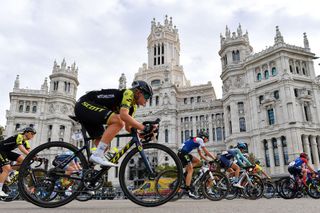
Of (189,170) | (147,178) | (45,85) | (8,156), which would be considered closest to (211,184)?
(189,170)

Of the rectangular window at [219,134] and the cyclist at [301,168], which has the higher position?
the rectangular window at [219,134]

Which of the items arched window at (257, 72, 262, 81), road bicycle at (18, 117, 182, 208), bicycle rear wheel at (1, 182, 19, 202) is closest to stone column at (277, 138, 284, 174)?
arched window at (257, 72, 262, 81)

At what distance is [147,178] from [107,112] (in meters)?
1.51

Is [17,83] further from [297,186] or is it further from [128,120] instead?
[128,120]

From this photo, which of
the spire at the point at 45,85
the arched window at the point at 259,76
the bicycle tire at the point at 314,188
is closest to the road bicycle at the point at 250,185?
the bicycle tire at the point at 314,188

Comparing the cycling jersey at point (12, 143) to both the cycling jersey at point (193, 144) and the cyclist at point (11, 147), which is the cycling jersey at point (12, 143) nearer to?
the cyclist at point (11, 147)

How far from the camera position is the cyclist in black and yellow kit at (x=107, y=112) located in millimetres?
→ 4652

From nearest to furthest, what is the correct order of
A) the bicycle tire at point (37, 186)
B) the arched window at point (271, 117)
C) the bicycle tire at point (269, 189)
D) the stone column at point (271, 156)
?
the bicycle tire at point (37, 186) → the bicycle tire at point (269, 189) → the stone column at point (271, 156) → the arched window at point (271, 117)

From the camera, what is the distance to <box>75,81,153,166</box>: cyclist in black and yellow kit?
4.65 meters

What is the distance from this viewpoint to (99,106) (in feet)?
16.3

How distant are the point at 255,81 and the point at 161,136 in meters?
19.5

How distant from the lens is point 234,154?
10.1 m

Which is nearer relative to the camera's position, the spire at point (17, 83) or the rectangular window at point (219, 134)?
the rectangular window at point (219, 134)

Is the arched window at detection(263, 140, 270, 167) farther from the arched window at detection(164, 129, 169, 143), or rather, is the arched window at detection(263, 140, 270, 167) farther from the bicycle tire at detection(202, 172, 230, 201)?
the bicycle tire at detection(202, 172, 230, 201)
